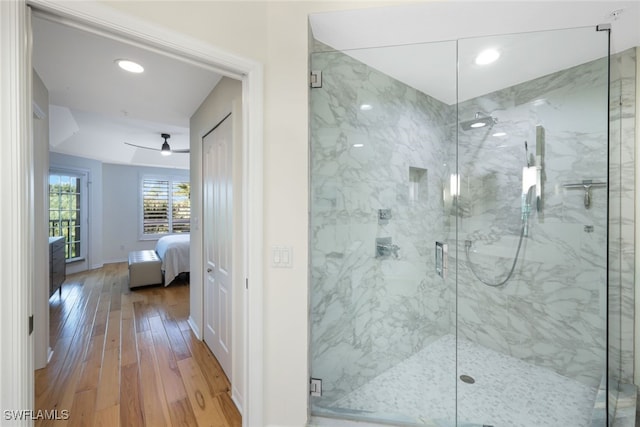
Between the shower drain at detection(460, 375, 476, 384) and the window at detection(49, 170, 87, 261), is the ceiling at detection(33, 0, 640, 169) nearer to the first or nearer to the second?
the shower drain at detection(460, 375, 476, 384)

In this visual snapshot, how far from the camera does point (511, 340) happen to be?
2.27m

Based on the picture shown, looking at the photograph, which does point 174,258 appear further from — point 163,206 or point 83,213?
point 163,206

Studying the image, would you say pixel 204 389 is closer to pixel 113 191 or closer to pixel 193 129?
pixel 193 129

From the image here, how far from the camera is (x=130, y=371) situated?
2.19 m

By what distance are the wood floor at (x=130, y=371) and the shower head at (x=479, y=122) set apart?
2842 millimetres

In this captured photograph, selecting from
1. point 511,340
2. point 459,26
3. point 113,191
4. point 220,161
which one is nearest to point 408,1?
point 459,26

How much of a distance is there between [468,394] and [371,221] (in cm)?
142

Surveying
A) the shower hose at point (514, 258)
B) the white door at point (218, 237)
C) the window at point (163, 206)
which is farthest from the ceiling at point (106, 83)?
the window at point (163, 206)

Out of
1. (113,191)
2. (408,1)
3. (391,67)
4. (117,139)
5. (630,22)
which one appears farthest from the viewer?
(113,191)

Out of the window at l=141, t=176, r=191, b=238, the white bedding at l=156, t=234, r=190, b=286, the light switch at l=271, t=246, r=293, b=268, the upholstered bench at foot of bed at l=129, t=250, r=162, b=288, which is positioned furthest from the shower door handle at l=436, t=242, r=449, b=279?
the window at l=141, t=176, r=191, b=238

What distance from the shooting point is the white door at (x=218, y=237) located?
2.11 metres

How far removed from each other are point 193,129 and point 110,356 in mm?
2410

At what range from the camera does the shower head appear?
2.24m

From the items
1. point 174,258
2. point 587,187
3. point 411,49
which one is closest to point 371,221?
point 411,49
